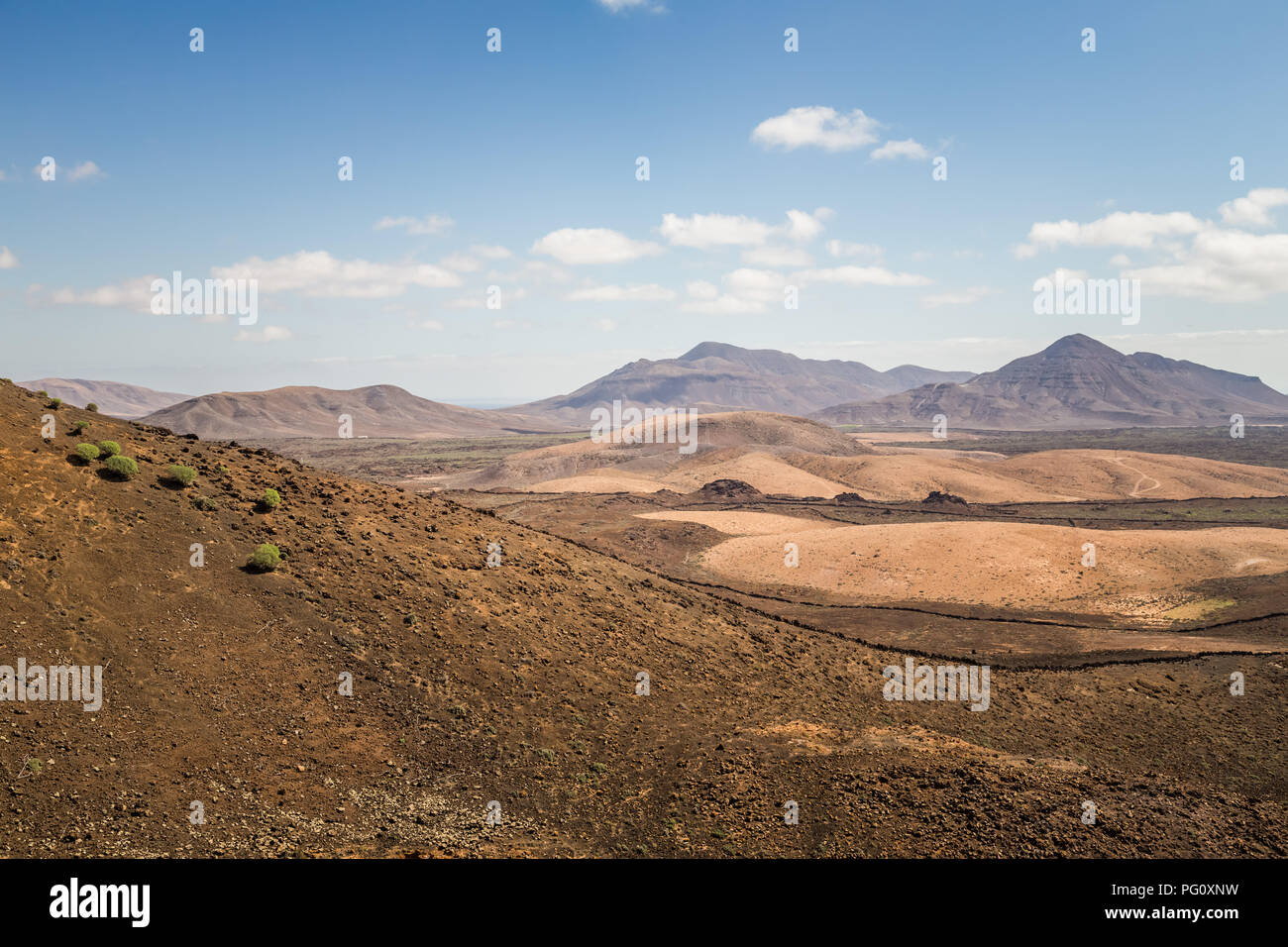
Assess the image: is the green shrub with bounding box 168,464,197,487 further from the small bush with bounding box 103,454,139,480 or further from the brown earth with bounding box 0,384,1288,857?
the small bush with bounding box 103,454,139,480

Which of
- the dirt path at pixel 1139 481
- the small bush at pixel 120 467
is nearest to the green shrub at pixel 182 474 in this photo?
the small bush at pixel 120 467

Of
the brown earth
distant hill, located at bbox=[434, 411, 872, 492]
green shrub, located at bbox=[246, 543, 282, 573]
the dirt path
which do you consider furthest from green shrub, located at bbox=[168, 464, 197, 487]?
the dirt path

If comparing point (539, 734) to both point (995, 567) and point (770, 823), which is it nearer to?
point (770, 823)

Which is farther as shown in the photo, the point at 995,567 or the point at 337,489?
the point at 995,567

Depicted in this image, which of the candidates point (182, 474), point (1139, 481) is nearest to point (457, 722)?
point (182, 474)

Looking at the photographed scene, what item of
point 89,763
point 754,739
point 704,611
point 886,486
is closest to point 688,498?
point 886,486

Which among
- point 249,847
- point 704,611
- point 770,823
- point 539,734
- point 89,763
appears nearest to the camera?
point 249,847

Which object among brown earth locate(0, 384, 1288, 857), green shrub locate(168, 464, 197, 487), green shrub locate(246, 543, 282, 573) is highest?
green shrub locate(168, 464, 197, 487)
